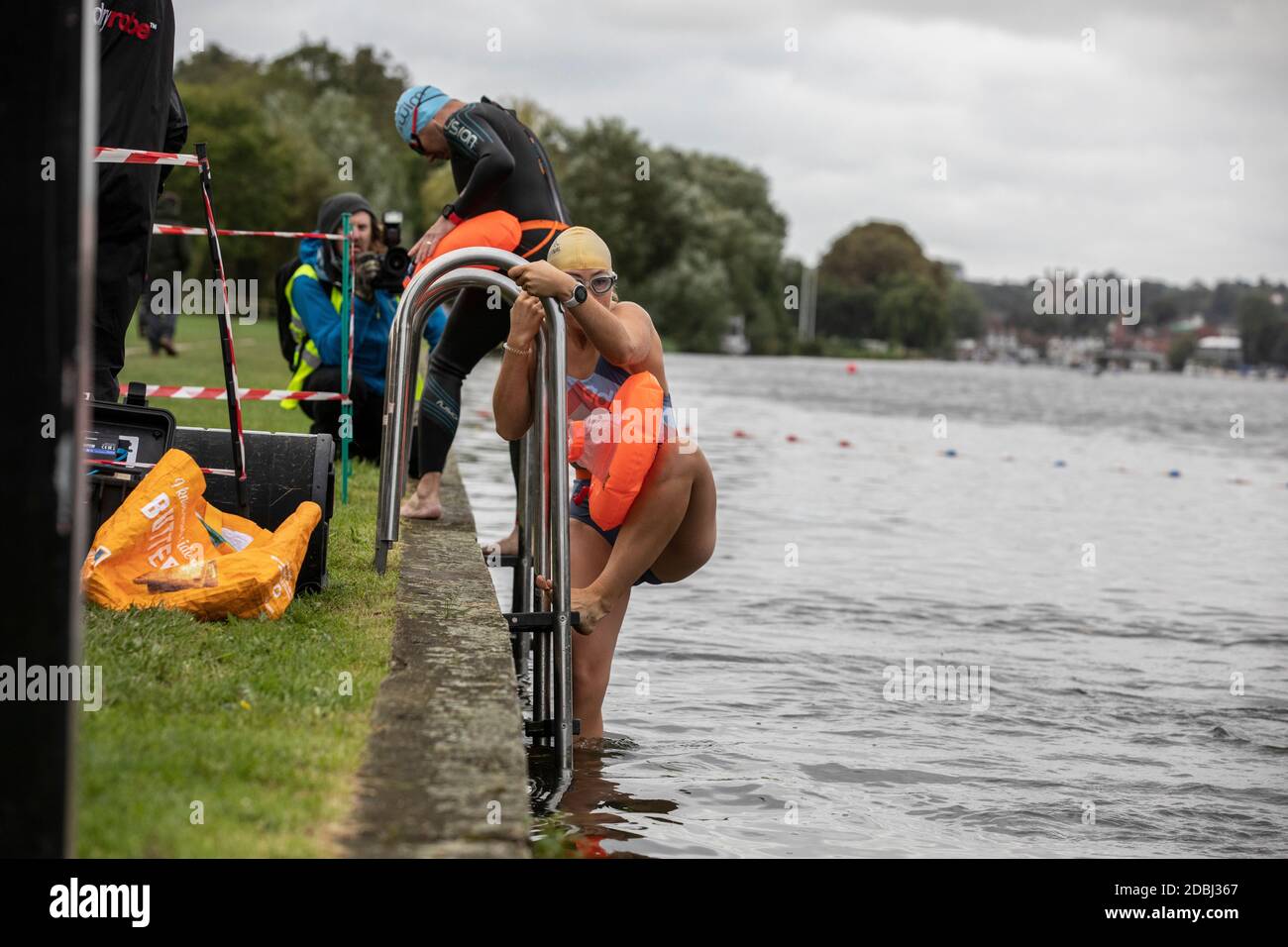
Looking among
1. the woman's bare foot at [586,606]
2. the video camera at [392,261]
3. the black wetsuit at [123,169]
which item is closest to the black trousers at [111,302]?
the black wetsuit at [123,169]

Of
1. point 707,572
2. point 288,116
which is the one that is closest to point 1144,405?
point 288,116

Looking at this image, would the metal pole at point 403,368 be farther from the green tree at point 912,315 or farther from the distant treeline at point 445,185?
the green tree at point 912,315

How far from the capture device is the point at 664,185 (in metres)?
88.2

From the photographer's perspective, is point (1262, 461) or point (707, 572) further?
point (1262, 461)

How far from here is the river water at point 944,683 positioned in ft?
16.7

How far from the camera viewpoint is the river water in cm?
510

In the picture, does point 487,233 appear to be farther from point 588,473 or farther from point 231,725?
point 231,725

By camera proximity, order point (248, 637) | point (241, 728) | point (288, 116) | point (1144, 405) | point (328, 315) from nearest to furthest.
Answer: point (241, 728) < point (248, 637) < point (328, 315) < point (1144, 405) < point (288, 116)

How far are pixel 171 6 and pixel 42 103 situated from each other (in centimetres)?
404

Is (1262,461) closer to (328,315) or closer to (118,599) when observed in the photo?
(328,315)

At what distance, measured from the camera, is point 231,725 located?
3.74 meters

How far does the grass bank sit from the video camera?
3934 millimetres

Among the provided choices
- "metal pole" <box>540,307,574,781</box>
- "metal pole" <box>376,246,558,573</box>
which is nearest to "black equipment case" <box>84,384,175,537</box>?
"metal pole" <box>376,246,558,573</box>

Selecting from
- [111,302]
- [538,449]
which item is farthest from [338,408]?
[538,449]
